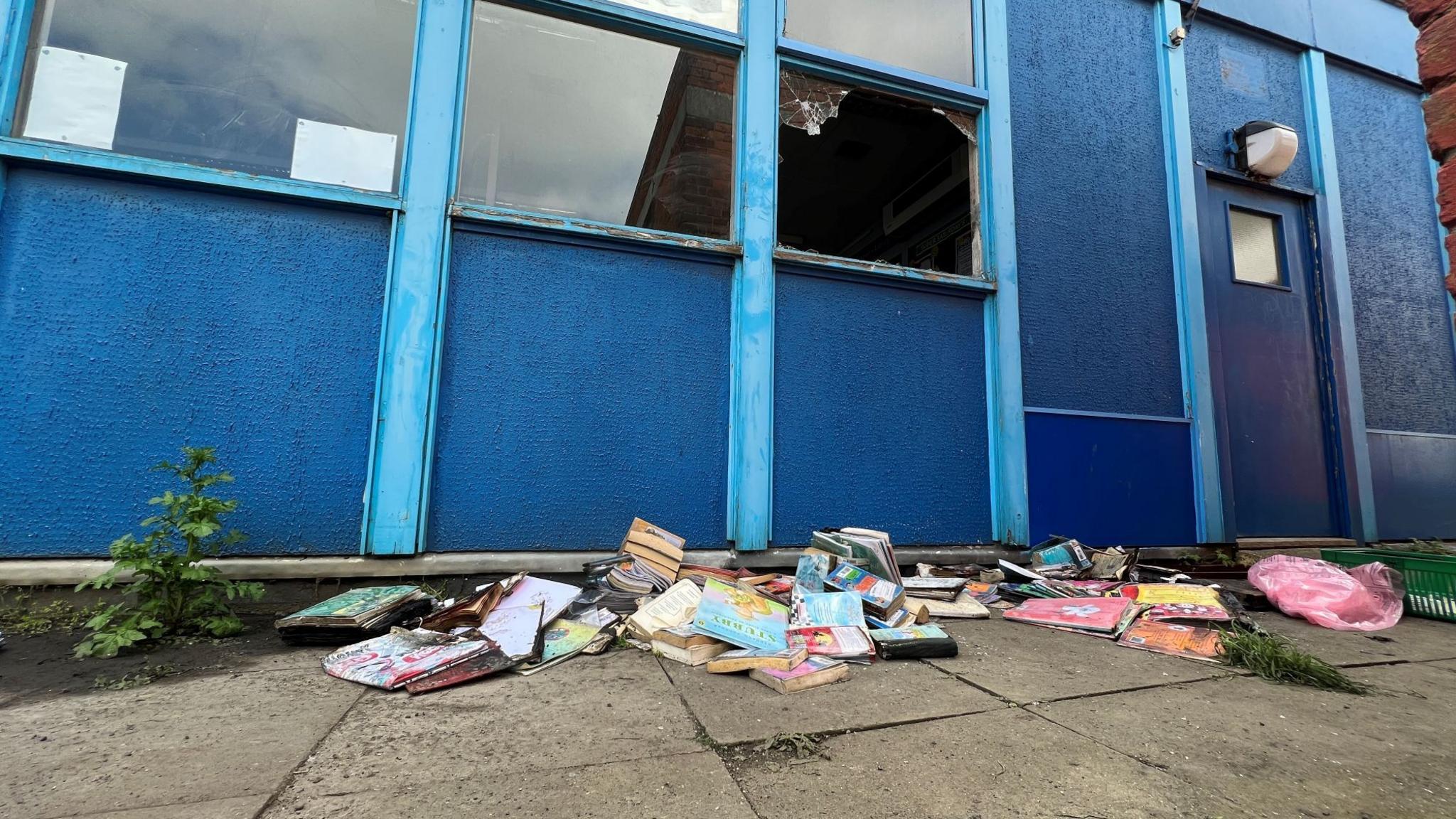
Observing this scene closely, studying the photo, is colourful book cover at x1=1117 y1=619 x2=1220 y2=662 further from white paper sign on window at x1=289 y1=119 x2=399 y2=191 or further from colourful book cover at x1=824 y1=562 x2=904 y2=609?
white paper sign on window at x1=289 y1=119 x2=399 y2=191

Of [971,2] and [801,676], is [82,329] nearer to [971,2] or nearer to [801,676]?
[801,676]

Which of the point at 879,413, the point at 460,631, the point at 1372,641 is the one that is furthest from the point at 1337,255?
the point at 460,631

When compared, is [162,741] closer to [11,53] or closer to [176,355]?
[176,355]

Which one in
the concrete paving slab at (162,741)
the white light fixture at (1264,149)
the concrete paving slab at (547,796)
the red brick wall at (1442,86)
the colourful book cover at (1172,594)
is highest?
the white light fixture at (1264,149)

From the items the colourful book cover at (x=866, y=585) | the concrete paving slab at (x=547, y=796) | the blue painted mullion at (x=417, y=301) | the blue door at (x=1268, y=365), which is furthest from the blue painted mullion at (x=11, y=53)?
the blue door at (x=1268, y=365)

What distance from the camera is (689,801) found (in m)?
1.29

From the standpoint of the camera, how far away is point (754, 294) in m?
3.56

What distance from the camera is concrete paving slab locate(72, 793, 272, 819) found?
1.18 metres

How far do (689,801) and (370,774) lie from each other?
0.76 metres

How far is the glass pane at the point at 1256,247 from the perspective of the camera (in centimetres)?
511

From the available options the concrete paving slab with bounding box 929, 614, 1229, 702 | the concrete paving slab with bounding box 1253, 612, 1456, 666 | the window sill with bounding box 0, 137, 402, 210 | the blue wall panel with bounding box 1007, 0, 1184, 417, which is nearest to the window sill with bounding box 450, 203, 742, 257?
the window sill with bounding box 0, 137, 402, 210

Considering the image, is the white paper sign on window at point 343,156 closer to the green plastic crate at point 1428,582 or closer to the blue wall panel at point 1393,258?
the green plastic crate at point 1428,582

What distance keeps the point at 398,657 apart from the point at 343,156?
2.55 m

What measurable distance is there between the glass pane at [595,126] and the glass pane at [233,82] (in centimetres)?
45
